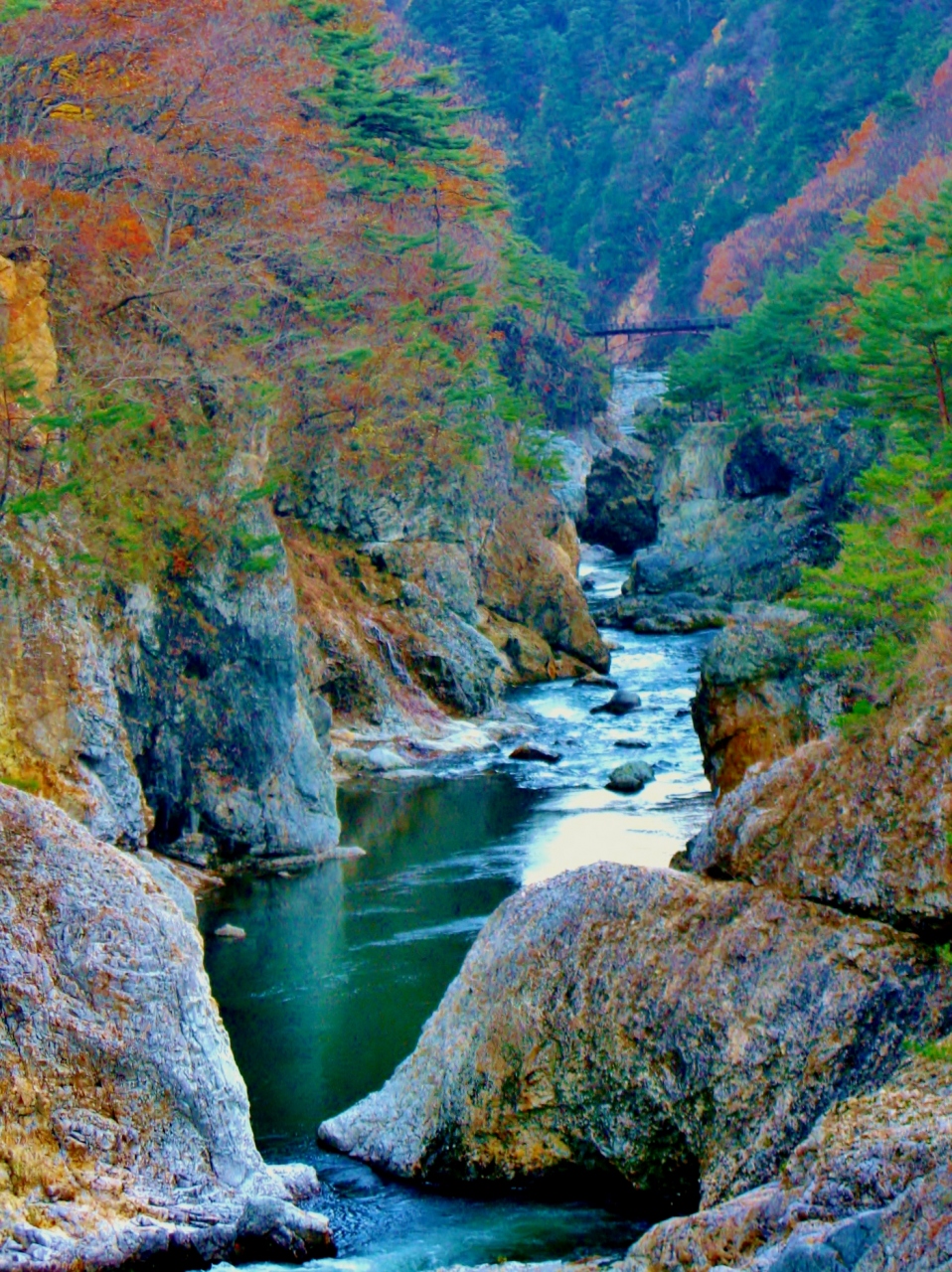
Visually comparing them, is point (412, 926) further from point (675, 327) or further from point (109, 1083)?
point (675, 327)

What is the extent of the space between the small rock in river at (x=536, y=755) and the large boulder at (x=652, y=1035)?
20.4m

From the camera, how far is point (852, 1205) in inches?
301

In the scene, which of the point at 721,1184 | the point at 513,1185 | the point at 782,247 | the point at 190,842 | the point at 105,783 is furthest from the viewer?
the point at 782,247

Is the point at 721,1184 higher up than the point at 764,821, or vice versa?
the point at 764,821

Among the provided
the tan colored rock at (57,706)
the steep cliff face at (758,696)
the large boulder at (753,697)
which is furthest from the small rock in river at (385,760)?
the tan colored rock at (57,706)

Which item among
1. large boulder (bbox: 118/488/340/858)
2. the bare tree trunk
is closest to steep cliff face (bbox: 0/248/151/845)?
large boulder (bbox: 118/488/340/858)

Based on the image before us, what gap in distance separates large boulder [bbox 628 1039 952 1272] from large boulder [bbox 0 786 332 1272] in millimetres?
3788

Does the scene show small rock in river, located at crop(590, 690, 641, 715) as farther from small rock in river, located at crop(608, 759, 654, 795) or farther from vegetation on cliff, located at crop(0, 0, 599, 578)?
vegetation on cliff, located at crop(0, 0, 599, 578)

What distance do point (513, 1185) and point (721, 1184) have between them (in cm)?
211

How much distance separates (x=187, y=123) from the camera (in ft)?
105

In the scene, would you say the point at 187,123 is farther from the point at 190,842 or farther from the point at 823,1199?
the point at 823,1199

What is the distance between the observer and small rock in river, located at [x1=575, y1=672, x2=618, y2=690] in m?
41.8

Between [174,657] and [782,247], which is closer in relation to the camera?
[174,657]

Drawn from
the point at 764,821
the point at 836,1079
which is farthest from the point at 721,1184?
the point at 764,821
